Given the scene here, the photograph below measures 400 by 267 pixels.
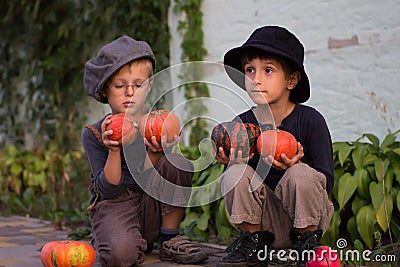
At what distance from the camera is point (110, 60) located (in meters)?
3.39

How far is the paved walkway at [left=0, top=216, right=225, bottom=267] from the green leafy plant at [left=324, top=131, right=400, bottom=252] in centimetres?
77

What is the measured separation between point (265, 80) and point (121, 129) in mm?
745

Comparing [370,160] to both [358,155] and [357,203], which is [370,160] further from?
[357,203]

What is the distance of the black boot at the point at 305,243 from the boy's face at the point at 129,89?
108 centimetres

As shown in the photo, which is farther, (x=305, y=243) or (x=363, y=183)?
(x=363, y=183)

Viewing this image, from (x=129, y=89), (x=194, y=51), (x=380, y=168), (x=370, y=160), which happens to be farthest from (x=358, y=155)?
(x=194, y=51)

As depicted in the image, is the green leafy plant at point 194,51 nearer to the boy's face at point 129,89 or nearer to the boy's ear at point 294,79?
the boy's face at point 129,89

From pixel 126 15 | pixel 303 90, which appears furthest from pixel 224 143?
pixel 126 15

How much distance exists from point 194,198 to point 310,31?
5.53ft

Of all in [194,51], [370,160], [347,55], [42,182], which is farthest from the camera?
[42,182]

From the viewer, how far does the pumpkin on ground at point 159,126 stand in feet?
10.2

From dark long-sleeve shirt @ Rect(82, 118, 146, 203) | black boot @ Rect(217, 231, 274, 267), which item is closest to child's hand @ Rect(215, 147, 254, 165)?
black boot @ Rect(217, 231, 274, 267)

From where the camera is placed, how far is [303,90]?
3256 millimetres

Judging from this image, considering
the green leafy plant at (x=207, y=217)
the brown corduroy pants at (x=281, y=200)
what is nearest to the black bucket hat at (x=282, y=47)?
the brown corduroy pants at (x=281, y=200)
